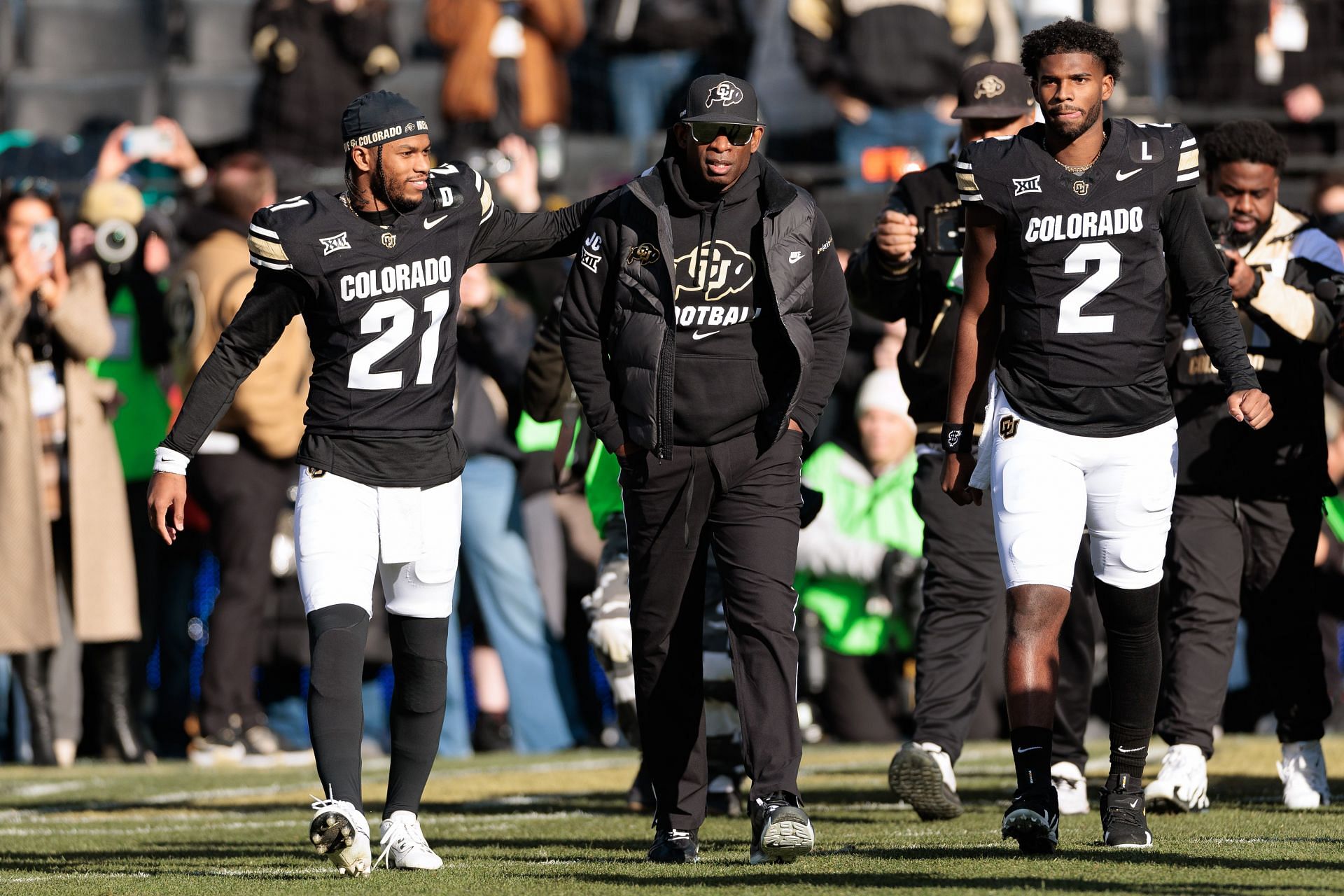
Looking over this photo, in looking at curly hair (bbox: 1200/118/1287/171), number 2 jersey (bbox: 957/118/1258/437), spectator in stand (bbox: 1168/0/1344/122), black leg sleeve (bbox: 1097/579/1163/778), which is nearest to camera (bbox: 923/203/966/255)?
curly hair (bbox: 1200/118/1287/171)

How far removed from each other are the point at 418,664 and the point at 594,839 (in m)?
1.00

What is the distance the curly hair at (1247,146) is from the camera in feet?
25.9

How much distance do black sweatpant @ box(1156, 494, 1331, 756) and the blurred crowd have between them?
7.92ft

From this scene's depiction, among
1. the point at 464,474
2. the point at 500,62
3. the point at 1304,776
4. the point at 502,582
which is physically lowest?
the point at 502,582

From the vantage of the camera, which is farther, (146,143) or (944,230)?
(146,143)

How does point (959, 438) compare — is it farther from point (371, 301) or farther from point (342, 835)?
point (342, 835)

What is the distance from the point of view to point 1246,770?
9.34 meters

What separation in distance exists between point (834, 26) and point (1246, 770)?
5.65 m

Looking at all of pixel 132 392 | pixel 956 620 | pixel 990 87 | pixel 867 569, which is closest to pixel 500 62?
pixel 132 392

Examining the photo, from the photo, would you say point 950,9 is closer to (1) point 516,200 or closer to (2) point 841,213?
(2) point 841,213

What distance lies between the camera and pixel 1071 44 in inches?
240

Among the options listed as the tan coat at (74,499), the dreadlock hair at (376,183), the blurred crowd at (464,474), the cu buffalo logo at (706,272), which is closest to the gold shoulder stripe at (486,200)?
the dreadlock hair at (376,183)

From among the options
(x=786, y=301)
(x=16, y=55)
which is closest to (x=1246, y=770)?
(x=786, y=301)

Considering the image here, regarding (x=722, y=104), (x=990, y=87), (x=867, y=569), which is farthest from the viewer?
(x=867, y=569)
